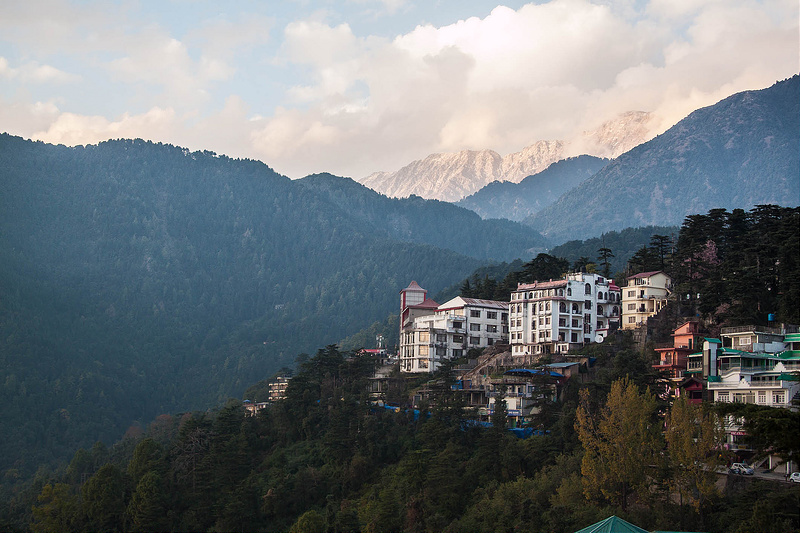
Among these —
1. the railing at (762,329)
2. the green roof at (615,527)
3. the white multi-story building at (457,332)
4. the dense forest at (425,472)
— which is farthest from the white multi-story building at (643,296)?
the green roof at (615,527)

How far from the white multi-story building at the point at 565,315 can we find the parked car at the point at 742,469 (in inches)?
1045

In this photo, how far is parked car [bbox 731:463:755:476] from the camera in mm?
44969

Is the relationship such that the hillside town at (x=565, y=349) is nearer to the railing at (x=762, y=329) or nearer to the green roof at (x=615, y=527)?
the railing at (x=762, y=329)

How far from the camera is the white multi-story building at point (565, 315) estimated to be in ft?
241

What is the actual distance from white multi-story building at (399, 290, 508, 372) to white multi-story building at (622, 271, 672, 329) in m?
13.4

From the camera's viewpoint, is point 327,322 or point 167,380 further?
point 327,322

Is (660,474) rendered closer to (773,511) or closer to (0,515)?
(773,511)

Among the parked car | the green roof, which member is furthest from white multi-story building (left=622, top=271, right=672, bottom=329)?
the green roof

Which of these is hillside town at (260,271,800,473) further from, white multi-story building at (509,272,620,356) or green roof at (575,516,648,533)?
green roof at (575,516,648,533)

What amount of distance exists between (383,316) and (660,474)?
14306 centimetres

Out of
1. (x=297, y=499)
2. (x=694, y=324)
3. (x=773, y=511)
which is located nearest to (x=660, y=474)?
(x=773, y=511)

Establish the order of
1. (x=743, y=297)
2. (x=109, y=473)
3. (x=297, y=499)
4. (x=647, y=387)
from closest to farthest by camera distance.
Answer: (x=647, y=387) → (x=743, y=297) → (x=297, y=499) → (x=109, y=473)

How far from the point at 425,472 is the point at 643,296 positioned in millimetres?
24566

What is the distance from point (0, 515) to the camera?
3169 inches
